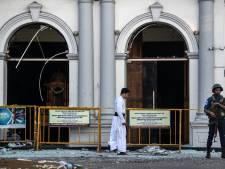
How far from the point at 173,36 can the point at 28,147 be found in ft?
20.0

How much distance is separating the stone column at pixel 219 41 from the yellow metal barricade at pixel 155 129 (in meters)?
1.50

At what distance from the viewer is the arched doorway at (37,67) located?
2238 centimetres

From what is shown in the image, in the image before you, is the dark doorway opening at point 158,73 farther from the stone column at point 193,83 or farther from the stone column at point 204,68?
the stone column at point 204,68

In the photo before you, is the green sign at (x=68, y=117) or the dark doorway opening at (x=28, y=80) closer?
the green sign at (x=68, y=117)

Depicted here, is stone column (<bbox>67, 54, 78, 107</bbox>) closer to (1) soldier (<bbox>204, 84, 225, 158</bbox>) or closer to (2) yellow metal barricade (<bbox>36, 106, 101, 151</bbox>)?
(2) yellow metal barricade (<bbox>36, 106, 101, 151</bbox>)

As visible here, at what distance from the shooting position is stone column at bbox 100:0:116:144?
2105 centimetres

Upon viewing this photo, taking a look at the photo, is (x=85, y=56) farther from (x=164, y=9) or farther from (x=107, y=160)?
(x=107, y=160)

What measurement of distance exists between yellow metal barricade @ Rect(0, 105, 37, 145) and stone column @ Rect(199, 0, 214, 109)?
5.15 meters

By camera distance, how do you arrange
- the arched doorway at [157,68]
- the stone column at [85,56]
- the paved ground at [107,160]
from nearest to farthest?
the paved ground at [107,160] < the stone column at [85,56] < the arched doorway at [157,68]

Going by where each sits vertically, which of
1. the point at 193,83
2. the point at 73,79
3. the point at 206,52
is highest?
the point at 206,52

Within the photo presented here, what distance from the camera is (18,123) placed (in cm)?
2031

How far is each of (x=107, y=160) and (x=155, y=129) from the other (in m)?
4.23

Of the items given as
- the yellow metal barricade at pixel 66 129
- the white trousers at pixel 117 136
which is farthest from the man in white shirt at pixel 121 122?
the yellow metal barricade at pixel 66 129

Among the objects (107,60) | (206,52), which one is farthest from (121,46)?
(206,52)
